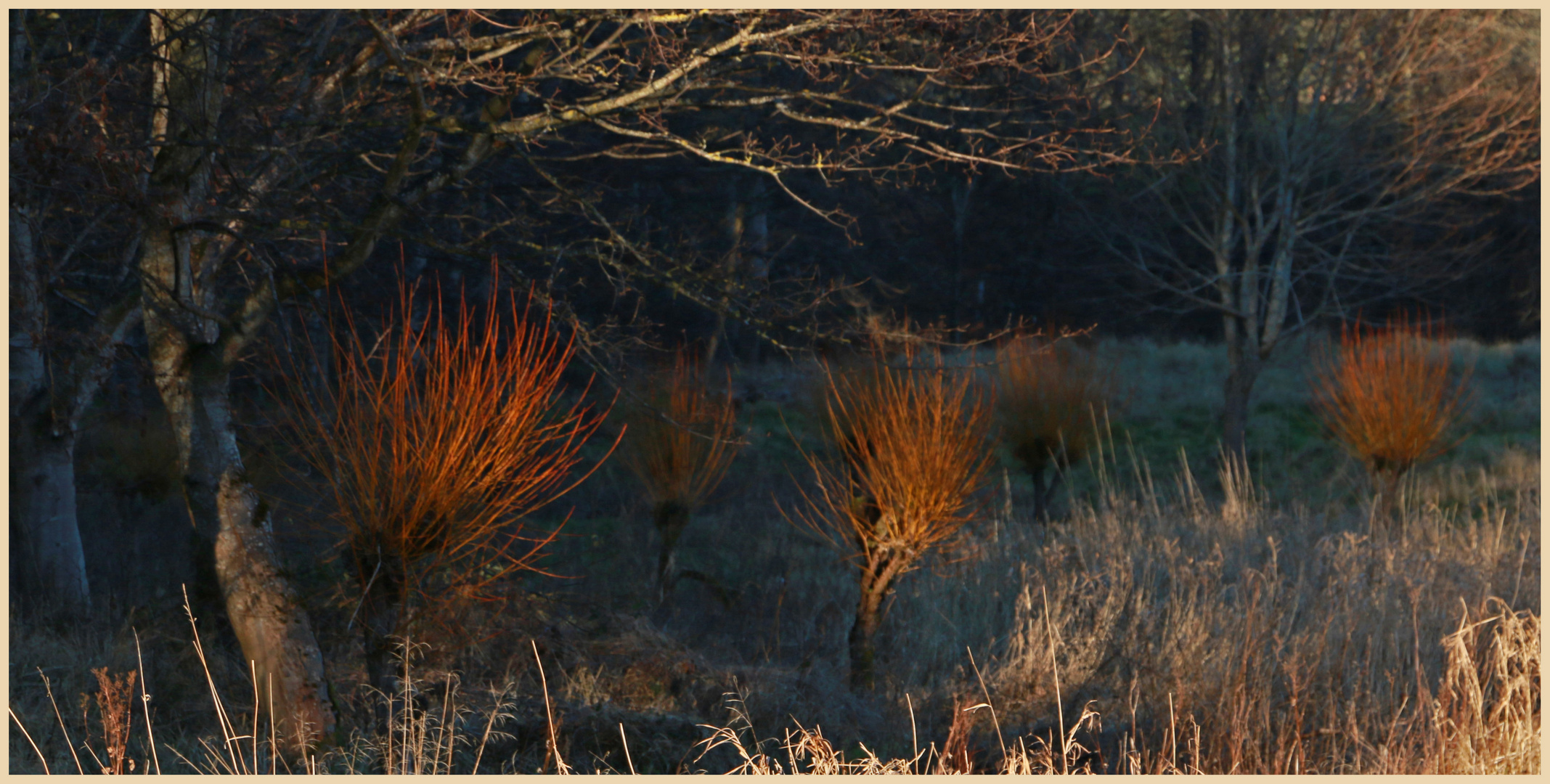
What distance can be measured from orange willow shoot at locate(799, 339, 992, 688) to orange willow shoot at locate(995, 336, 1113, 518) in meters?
5.11

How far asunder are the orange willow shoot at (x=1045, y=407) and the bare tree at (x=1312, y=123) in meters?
2.97

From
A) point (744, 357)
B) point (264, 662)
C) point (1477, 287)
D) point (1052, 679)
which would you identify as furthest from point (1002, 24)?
point (1477, 287)

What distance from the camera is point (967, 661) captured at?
7004 mm

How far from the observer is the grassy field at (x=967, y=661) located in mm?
4605

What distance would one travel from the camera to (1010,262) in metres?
24.5

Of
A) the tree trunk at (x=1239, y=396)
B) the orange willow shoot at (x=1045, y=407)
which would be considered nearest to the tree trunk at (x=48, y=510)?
the orange willow shoot at (x=1045, y=407)

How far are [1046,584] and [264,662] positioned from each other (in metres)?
5.49

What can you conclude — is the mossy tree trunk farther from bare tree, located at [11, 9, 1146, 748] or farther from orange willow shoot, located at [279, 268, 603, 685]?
orange willow shoot, located at [279, 268, 603, 685]

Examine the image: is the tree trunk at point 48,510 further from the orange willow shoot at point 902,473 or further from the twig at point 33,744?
the orange willow shoot at point 902,473

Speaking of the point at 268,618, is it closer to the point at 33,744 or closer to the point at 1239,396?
the point at 33,744

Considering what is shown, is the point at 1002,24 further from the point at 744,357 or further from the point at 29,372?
the point at 744,357

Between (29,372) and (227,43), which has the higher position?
(227,43)

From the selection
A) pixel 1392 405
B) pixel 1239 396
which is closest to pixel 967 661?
pixel 1392 405

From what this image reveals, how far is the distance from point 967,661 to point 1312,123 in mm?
9321
